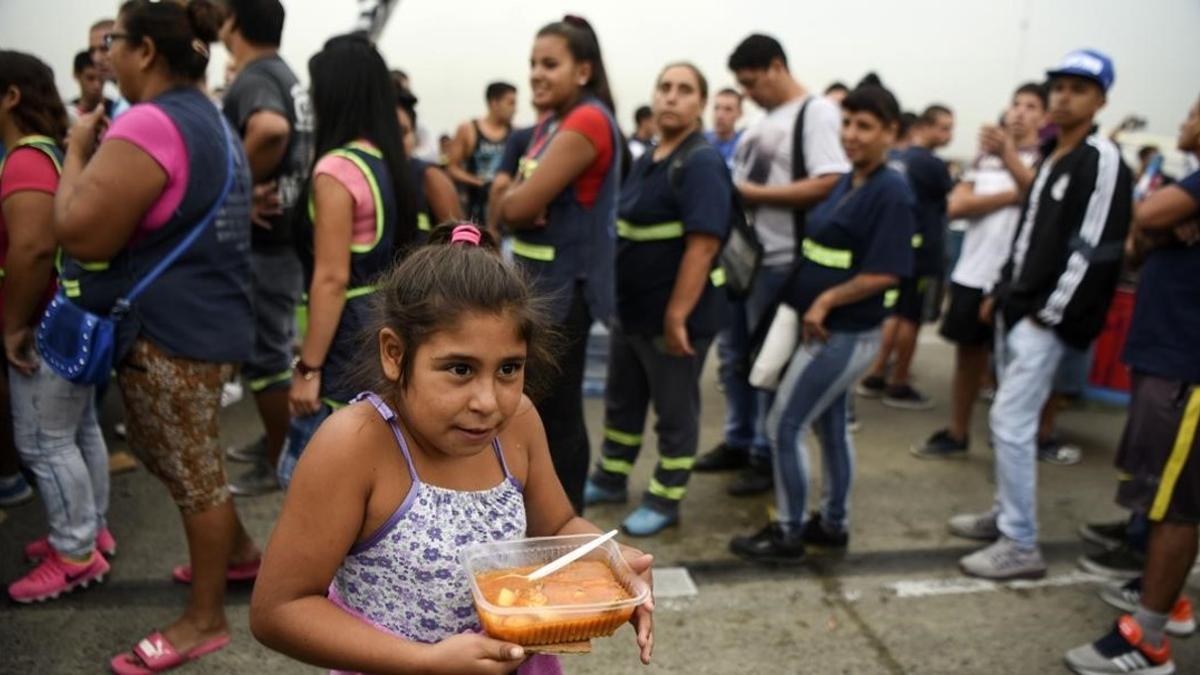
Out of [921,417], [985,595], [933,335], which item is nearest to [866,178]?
[985,595]

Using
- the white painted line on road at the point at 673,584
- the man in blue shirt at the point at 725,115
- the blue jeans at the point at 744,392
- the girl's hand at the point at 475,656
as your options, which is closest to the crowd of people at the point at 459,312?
the girl's hand at the point at 475,656

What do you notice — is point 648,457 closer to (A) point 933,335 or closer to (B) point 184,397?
(B) point 184,397

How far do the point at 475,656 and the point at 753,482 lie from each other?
134 inches

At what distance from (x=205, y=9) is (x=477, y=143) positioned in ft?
16.5

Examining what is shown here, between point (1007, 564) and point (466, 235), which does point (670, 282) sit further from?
point (466, 235)

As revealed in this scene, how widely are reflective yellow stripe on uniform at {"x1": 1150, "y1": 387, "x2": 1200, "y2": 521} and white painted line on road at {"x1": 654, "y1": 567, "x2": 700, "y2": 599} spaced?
5.46ft

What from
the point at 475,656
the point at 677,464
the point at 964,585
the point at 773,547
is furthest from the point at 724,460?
the point at 475,656

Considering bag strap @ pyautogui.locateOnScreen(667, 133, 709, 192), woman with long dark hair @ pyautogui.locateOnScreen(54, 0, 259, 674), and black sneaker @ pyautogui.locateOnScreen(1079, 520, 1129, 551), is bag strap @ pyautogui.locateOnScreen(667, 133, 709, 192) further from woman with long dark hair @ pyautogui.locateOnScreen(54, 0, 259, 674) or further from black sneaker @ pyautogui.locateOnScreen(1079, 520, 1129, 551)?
black sneaker @ pyautogui.locateOnScreen(1079, 520, 1129, 551)

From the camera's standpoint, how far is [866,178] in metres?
3.48

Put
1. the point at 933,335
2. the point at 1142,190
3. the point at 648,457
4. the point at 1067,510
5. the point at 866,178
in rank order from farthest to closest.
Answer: the point at 933,335, the point at 1142,190, the point at 648,457, the point at 1067,510, the point at 866,178

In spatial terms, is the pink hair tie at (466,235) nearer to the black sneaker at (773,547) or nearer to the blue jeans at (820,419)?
the blue jeans at (820,419)

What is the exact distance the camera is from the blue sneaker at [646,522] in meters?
3.89

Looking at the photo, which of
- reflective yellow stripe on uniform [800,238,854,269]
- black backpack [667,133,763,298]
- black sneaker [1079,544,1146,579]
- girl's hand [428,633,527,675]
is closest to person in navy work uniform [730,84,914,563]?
reflective yellow stripe on uniform [800,238,854,269]

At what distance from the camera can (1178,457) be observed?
2.87m
